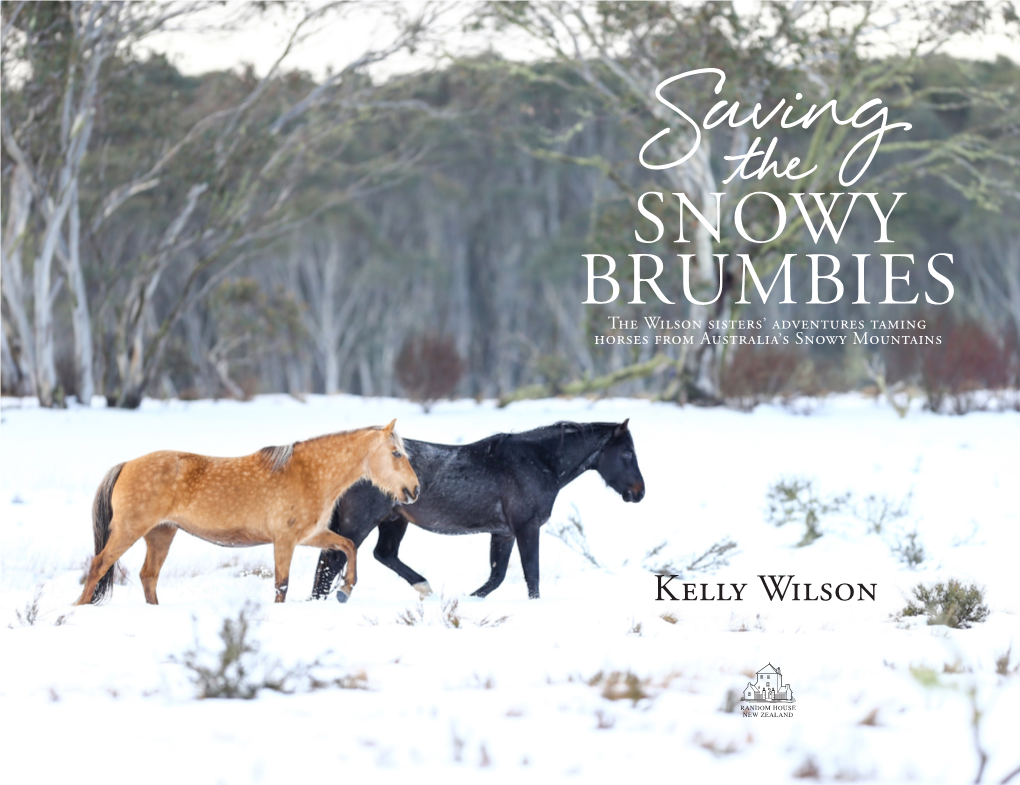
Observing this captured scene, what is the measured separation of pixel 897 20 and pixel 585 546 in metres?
12.6

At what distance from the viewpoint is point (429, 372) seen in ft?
63.0

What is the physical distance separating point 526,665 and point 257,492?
1.37 metres

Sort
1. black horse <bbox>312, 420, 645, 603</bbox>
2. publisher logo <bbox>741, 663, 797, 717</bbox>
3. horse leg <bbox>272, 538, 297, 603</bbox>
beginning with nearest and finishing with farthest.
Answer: publisher logo <bbox>741, 663, 797, 717</bbox>, horse leg <bbox>272, 538, 297, 603</bbox>, black horse <bbox>312, 420, 645, 603</bbox>

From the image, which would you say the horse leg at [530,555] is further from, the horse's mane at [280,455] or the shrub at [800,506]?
the shrub at [800,506]

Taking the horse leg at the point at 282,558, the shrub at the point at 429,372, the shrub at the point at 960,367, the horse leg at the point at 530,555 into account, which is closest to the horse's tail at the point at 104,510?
the horse leg at the point at 282,558

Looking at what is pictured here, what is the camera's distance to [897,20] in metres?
16.9

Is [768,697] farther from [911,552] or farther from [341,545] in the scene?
[911,552]

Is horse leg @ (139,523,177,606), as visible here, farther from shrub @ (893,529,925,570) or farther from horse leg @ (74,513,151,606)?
shrub @ (893,529,925,570)

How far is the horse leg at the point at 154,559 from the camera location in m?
4.89

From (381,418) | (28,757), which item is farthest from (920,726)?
(381,418)

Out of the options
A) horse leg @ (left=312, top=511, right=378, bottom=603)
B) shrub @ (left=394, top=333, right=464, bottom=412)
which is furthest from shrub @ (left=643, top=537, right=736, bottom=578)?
shrub @ (left=394, top=333, right=464, bottom=412)

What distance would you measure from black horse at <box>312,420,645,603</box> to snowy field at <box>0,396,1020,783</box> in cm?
24

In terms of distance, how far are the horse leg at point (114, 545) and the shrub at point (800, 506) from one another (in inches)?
216

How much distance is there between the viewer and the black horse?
518cm
